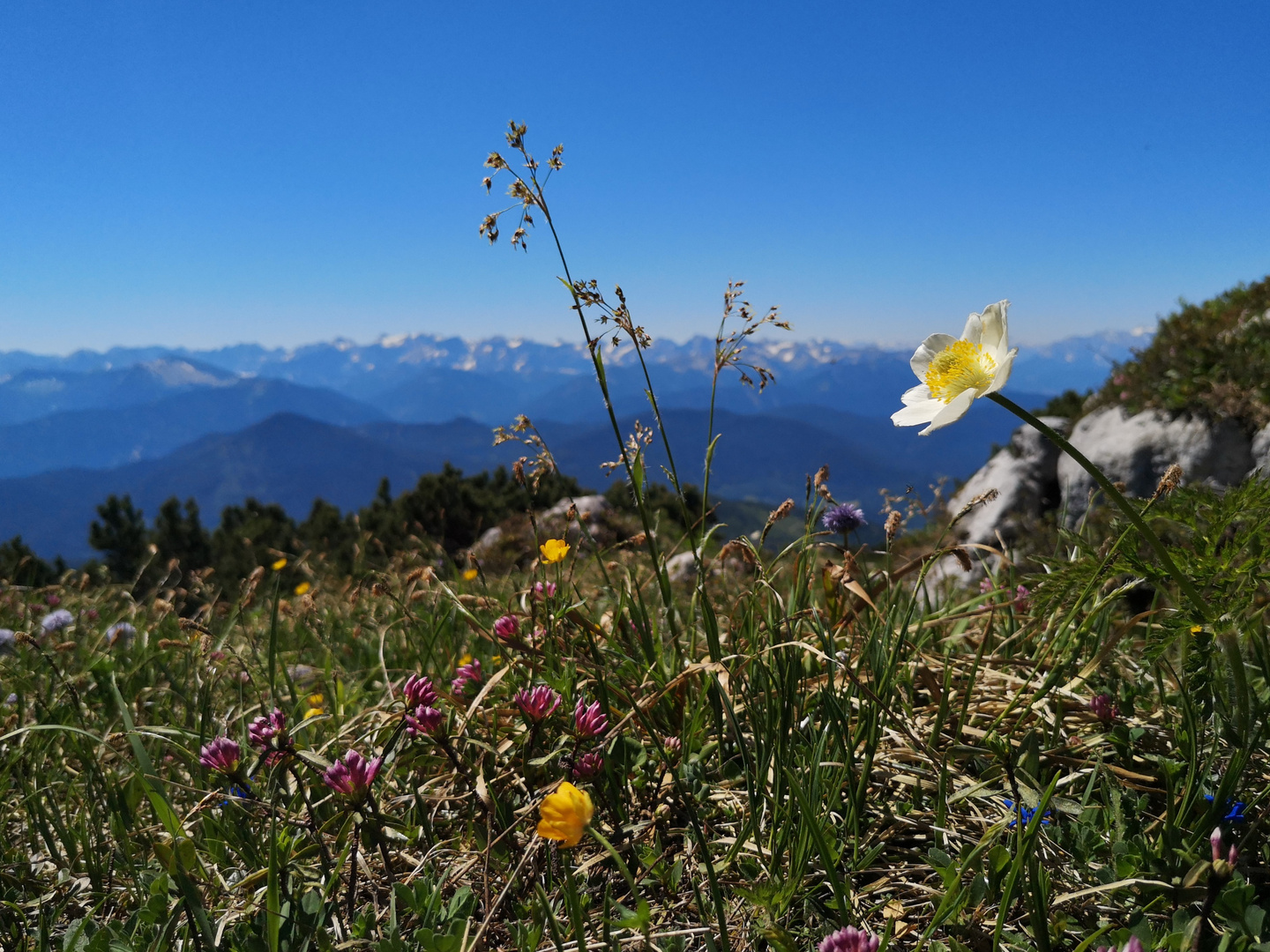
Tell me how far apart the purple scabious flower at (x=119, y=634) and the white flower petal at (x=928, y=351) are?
13.1ft

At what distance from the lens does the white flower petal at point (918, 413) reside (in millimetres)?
1432

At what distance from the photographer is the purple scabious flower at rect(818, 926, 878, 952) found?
4.01 ft

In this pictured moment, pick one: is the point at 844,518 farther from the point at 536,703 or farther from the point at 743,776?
the point at 536,703

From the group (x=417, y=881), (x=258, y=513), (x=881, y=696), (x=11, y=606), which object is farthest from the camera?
(x=258, y=513)

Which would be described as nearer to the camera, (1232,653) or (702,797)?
(1232,653)

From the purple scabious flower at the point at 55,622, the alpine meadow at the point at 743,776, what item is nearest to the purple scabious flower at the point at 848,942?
the alpine meadow at the point at 743,776

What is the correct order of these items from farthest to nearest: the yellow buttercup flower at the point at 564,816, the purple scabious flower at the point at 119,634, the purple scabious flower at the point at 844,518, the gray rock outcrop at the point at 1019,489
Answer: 1. the gray rock outcrop at the point at 1019,489
2. the purple scabious flower at the point at 119,634
3. the purple scabious flower at the point at 844,518
4. the yellow buttercup flower at the point at 564,816

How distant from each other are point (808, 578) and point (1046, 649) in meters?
0.67

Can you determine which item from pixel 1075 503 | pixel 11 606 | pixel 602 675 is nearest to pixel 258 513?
pixel 11 606

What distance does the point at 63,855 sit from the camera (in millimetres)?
2051

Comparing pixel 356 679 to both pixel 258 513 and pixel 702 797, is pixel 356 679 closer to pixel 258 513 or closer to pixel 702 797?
pixel 702 797

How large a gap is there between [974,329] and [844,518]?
1095mm

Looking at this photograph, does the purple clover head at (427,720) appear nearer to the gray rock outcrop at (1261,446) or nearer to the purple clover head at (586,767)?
the purple clover head at (586,767)

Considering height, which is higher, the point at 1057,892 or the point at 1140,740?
the point at 1140,740
